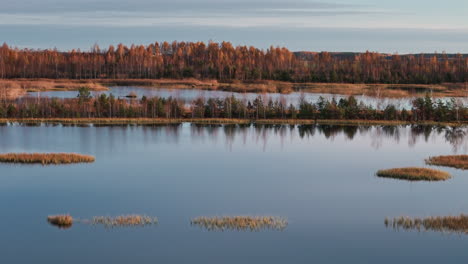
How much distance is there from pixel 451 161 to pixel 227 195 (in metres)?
14.2

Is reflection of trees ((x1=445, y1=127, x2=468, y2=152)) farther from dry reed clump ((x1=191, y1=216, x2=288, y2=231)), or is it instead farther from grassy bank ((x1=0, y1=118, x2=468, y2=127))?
dry reed clump ((x1=191, y1=216, x2=288, y2=231))

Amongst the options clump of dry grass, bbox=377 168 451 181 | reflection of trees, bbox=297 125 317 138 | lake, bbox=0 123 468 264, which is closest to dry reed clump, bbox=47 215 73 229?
lake, bbox=0 123 468 264

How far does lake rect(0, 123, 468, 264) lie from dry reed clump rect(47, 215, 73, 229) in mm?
320

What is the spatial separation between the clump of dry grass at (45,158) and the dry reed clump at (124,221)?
448 inches

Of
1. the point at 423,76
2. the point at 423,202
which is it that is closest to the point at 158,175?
the point at 423,202

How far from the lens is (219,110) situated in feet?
165

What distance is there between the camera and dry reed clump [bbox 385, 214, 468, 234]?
64.6 ft

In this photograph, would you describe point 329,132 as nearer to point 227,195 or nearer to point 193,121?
point 193,121

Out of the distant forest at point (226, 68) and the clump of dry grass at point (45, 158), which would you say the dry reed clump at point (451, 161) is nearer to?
the clump of dry grass at point (45, 158)

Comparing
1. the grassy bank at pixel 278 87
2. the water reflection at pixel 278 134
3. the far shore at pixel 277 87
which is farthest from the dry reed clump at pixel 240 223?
the grassy bank at pixel 278 87

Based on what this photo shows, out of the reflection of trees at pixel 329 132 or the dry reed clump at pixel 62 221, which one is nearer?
the dry reed clump at pixel 62 221

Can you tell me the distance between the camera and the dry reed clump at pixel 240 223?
19.8 meters

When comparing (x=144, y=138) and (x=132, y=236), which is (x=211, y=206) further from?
(x=144, y=138)

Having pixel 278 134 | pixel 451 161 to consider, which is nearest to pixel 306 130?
pixel 278 134
